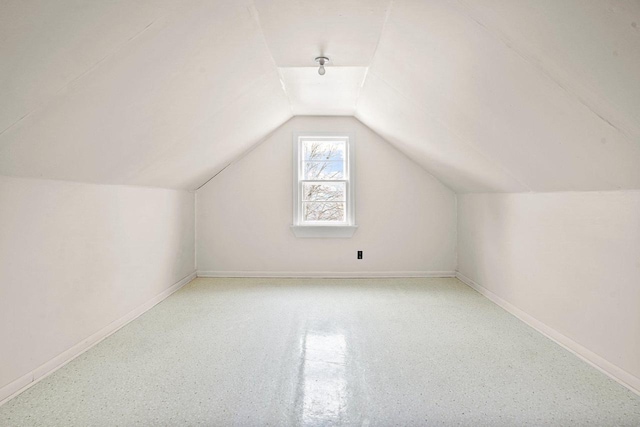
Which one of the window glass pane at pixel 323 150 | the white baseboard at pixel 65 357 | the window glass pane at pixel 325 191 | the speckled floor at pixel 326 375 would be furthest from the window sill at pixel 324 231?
the white baseboard at pixel 65 357

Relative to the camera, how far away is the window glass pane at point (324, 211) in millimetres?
4926

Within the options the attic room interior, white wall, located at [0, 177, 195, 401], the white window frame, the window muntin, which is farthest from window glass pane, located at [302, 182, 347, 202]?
white wall, located at [0, 177, 195, 401]

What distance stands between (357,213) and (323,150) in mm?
917

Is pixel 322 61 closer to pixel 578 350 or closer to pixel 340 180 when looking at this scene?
pixel 340 180

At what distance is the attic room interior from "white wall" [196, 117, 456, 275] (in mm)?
752

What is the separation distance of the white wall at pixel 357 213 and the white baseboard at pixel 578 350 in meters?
1.31

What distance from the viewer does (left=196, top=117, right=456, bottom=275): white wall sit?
4801 millimetres

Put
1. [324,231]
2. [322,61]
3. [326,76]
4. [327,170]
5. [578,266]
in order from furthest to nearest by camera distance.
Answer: [327,170] < [324,231] < [326,76] < [322,61] < [578,266]

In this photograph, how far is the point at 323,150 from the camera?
4926mm

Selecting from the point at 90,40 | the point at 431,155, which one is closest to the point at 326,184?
the point at 431,155

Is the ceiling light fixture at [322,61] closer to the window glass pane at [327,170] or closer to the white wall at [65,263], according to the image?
the white wall at [65,263]

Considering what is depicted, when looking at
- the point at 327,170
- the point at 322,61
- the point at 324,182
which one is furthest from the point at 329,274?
the point at 322,61

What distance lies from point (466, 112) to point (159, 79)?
1.82 m

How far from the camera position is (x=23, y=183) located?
203cm
